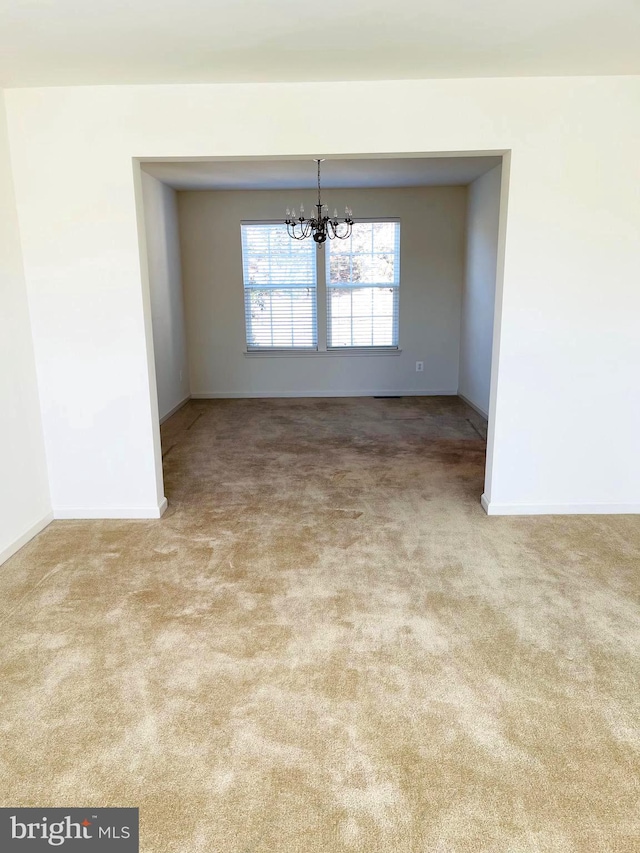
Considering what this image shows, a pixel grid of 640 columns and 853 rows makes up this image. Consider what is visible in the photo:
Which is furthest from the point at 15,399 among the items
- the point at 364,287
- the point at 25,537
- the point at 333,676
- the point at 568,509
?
the point at 364,287

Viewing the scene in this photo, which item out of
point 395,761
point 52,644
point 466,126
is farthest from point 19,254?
point 395,761

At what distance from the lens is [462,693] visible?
2020 millimetres

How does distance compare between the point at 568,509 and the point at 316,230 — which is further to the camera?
the point at 316,230

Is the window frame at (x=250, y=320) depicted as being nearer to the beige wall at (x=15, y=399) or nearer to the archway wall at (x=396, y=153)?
the archway wall at (x=396, y=153)

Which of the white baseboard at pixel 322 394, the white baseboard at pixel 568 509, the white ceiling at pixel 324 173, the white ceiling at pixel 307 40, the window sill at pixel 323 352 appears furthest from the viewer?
the white baseboard at pixel 322 394

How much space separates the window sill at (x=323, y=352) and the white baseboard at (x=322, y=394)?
458 mm

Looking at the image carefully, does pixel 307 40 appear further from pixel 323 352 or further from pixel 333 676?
pixel 323 352

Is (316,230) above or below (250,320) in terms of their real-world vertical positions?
above

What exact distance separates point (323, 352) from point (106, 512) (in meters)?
4.14

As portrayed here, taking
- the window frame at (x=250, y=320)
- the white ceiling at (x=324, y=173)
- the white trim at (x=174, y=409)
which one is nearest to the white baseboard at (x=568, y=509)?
the white ceiling at (x=324, y=173)

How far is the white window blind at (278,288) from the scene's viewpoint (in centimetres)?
695

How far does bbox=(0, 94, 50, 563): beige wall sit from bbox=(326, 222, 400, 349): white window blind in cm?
433

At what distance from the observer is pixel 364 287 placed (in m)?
7.04

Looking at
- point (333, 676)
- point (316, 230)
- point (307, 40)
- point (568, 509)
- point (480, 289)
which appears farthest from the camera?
point (480, 289)
